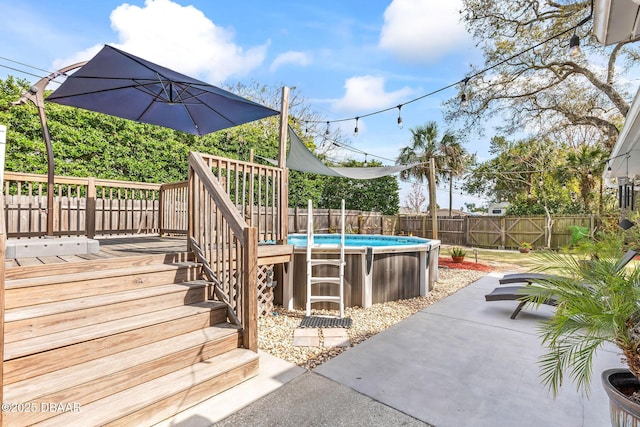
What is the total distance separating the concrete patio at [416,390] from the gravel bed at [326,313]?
0.18m

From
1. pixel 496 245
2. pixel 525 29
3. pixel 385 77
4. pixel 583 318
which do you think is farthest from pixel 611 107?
pixel 583 318

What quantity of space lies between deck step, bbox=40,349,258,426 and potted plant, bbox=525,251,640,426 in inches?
83.1

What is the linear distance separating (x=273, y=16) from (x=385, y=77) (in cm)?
510

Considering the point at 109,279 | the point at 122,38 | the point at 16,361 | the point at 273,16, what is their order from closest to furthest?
the point at 16,361
the point at 109,279
the point at 273,16
the point at 122,38

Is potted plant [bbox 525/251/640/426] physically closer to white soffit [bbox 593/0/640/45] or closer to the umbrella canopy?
white soffit [bbox 593/0/640/45]

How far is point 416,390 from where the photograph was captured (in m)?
2.49

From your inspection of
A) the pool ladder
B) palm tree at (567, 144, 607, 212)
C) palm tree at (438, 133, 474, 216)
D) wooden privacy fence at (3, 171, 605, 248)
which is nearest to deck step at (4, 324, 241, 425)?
wooden privacy fence at (3, 171, 605, 248)

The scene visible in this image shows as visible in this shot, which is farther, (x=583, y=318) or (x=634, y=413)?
(x=583, y=318)

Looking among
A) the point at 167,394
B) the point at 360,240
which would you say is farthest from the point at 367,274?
the point at 360,240

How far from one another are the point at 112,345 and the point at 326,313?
2825mm

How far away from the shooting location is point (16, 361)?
1.87 metres

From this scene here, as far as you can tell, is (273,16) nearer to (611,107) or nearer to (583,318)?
(583,318)

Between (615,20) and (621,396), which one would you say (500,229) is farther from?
(621,396)

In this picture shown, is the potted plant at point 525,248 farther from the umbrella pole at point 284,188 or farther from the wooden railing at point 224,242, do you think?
the wooden railing at point 224,242
